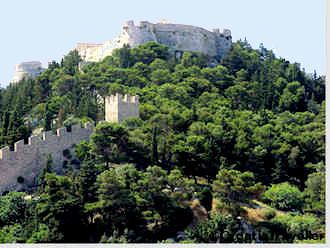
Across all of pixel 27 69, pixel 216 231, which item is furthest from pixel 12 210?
pixel 27 69

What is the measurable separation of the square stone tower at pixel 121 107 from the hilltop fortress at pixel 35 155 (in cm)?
236

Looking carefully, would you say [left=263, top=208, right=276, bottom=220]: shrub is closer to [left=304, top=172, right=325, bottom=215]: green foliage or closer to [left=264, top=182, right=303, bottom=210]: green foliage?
[left=264, top=182, right=303, bottom=210]: green foliage

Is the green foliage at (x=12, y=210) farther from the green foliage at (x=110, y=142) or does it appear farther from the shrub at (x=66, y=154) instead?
the green foliage at (x=110, y=142)

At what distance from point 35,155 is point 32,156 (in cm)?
19

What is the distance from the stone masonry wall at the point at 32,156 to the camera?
129 feet

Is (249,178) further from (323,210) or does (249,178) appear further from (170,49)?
(170,49)

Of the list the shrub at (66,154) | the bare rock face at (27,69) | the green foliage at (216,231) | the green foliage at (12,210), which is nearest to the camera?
the green foliage at (216,231)

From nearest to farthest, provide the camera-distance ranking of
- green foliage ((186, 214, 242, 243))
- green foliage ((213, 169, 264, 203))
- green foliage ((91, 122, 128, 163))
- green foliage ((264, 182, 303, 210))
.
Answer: green foliage ((186, 214, 242, 243))
green foliage ((213, 169, 264, 203))
green foliage ((264, 182, 303, 210))
green foliage ((91, 122, 128, 163))

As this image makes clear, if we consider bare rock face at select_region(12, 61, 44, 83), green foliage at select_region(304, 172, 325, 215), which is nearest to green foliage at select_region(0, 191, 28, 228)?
green foliage at select_region(304, 172, 325, 215)

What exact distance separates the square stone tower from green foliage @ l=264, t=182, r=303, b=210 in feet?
29.9

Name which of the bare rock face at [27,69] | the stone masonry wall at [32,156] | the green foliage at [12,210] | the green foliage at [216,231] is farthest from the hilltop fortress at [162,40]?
the green foliage at [216,231]

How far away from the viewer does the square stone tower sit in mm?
45625

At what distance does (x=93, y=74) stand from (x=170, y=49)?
11845 mm

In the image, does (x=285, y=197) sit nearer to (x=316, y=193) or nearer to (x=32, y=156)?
(x=316, y=193)
